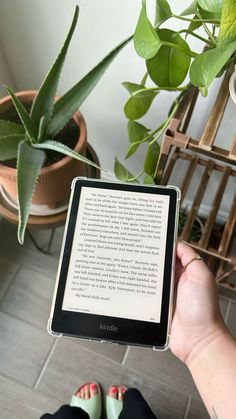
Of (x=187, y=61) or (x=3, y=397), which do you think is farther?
(x=3, y=397)

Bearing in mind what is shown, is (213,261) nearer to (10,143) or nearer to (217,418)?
(217,418)

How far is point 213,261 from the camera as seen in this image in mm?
A: 1247

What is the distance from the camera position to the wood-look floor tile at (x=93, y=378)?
3.81ft

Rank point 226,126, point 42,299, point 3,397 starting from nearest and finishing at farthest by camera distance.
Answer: point 226,126 < point 3,397 < point 42,299

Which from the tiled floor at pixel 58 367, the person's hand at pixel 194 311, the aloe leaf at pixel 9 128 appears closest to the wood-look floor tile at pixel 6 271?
the tiled floor at pixel 58 367

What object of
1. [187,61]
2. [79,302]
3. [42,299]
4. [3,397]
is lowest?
[3,397]

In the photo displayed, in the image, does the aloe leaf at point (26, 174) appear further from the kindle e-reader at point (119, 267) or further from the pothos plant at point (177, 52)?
the pothos plant at point (177, 52)

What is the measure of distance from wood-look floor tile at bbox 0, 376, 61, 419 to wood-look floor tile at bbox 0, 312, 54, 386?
0.08 feet

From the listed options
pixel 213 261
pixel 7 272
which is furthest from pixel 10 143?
pixel 213 261

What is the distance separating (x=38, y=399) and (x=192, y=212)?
2.41 feet

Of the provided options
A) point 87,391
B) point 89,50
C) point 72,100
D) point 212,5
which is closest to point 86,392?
point 87,391

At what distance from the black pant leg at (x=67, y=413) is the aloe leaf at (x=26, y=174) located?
68 cm

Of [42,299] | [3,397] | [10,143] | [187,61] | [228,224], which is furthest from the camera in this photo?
[42,299]

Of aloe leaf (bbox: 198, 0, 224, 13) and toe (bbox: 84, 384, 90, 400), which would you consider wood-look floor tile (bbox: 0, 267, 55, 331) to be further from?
aloe leaf (bbox: 198, 0, 224, 13)
